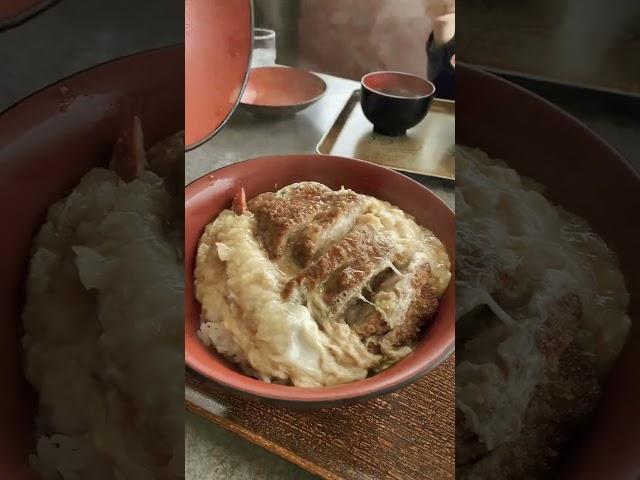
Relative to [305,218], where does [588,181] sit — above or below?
above

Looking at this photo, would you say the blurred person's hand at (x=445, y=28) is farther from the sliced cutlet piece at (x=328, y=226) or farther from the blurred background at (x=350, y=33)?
the sliced cutlet piece at (x=328, y=226)

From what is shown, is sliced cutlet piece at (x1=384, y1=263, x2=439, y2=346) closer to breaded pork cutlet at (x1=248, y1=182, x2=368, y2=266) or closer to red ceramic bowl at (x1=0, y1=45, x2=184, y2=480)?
breaded pork cutlet at (x1=248, y1=182, x2=368, y2=266)

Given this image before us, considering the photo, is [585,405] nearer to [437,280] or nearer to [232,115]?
[437,280]

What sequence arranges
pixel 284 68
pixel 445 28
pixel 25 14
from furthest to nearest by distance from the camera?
pixel 284 68
pixel 445 28
pixel 25 14

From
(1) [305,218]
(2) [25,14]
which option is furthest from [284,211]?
(2) [25,14]

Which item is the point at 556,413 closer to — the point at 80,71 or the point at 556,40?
the point at 556,40

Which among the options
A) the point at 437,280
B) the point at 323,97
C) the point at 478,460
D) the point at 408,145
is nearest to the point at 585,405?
the point at 478,460
